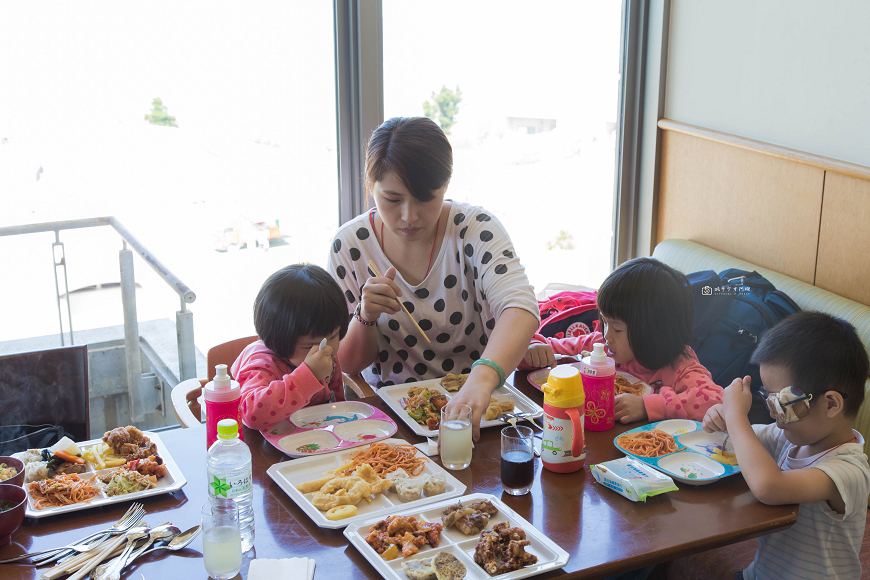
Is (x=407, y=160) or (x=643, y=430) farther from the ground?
(x=407, y=160)

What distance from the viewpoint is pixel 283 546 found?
1211 mm

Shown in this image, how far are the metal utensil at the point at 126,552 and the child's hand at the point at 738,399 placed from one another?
3.88 ft

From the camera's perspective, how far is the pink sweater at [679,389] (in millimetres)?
1713

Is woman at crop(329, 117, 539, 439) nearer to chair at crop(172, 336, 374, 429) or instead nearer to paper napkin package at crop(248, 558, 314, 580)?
chair at crop(172, 336, 374, 429)

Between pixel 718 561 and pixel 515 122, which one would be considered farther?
pixel 515 122

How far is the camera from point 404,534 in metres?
1.22

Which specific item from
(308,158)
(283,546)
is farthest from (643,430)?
(308,158)

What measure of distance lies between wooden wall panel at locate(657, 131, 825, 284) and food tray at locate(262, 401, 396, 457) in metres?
2.06

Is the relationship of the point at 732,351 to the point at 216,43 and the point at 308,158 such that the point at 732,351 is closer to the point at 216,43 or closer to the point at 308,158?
the point at 308,158

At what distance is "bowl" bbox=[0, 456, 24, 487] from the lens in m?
1.25

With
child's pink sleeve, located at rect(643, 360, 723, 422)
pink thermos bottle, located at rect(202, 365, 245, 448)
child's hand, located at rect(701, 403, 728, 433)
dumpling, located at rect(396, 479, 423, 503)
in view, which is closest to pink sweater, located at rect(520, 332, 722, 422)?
child's pink sleeve, located at rect(643, 360, 723, 422)

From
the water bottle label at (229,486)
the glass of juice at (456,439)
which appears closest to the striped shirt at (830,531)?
the glass of juice at (456,439)

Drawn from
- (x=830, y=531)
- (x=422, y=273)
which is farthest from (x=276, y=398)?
(x=830, y=531)

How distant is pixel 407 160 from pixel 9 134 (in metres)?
1.72
